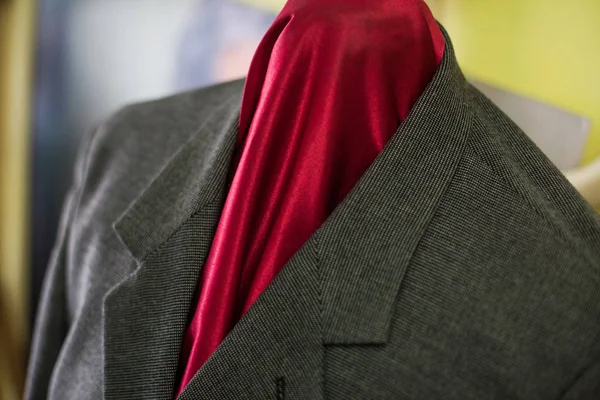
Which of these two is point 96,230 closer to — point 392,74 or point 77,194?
point 77,194

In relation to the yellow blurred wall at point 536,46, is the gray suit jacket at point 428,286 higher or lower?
lower

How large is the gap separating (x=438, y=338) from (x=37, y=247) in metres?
1.01

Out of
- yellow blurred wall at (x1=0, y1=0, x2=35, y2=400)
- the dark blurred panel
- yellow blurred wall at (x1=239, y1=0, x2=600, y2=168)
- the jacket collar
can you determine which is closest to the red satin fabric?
the jacket collar

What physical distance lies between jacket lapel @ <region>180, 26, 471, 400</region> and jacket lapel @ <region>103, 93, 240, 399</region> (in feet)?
0.25

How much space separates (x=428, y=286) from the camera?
496 mm

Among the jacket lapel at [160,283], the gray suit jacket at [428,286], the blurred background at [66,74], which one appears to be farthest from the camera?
the blurred background at [66,74]

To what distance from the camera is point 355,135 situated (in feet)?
1.77

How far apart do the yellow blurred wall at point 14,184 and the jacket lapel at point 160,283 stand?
0.68m

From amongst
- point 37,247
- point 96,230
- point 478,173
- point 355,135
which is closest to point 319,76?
point 355,135

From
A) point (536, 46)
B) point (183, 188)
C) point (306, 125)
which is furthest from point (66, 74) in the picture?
point (536, 46)

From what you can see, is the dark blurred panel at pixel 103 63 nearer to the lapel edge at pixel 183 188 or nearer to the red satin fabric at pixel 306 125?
the lapel edge at pixel 183 188

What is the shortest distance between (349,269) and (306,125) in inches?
5.9

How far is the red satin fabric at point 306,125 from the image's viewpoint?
0.51 m

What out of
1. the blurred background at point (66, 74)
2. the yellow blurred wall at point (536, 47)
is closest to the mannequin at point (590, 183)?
the yellow blurred wall at point (536, 47)
